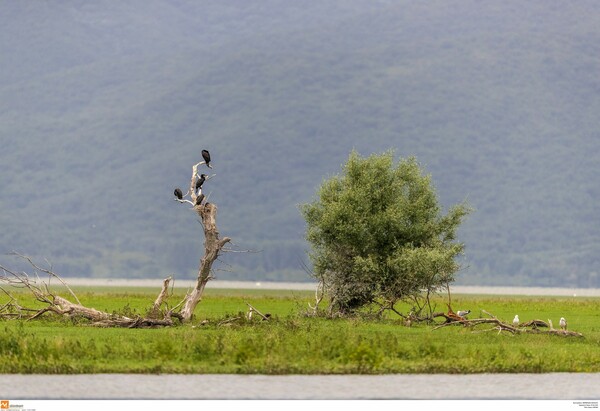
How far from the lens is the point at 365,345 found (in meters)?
35.3

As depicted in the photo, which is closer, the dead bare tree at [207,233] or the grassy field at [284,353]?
the grassy field at [284,353]

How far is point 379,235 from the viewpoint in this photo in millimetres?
56531

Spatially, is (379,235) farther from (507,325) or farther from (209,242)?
(507,325)

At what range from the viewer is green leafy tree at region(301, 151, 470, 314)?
5509cm

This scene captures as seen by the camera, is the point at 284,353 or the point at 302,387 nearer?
the point at 302,387

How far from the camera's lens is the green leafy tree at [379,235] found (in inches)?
2169

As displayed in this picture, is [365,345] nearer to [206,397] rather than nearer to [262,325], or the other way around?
[206,397]

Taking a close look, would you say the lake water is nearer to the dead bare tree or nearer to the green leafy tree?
the dead bare tree

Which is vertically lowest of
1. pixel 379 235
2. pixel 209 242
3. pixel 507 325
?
pixel 507 325

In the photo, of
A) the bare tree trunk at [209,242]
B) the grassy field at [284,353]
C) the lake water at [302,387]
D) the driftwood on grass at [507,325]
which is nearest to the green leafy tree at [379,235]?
the driftwood on grass at [507,325]

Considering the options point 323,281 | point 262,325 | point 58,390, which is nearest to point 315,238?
point 323,281

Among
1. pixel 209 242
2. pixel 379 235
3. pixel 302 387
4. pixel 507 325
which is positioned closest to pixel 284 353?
pixel 302 387

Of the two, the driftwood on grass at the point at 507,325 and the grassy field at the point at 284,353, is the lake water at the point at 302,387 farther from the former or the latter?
the driftwood on grass at the point at 507,325

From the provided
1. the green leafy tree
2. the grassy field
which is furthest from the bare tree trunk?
the green leafy tree
